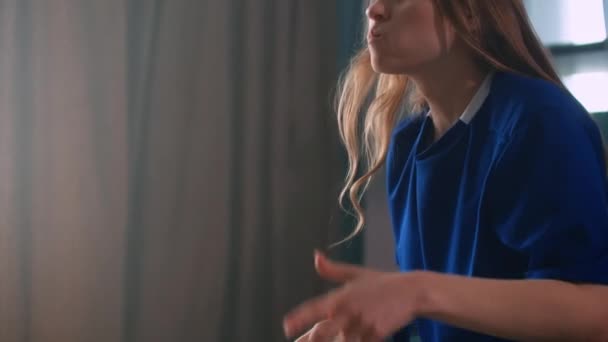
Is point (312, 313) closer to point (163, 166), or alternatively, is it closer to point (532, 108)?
point (532, 108)

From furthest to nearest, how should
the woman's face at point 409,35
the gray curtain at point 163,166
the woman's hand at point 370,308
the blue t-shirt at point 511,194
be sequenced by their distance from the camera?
the gray curtain at point 163,166 < the woman's face at point 409,35 < the blue t-shirt at point 511,194 < the woman's hand at point 370,308

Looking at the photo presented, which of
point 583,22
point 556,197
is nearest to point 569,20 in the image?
point 583,22

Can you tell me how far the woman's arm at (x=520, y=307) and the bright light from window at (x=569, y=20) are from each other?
3.54 ft

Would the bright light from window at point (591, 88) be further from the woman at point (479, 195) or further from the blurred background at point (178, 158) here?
the woman at point (479, 195)

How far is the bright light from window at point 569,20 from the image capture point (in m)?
1.56

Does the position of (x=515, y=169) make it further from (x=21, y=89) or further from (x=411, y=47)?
(x=21, y=89)

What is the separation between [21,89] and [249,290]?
72 centimetres

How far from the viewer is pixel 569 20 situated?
62.4 inches

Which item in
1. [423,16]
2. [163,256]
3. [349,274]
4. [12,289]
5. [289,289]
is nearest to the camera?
[349,274]

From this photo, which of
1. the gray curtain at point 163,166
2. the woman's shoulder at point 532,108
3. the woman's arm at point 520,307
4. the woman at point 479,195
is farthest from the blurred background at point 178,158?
the woman's arm at point 520,307

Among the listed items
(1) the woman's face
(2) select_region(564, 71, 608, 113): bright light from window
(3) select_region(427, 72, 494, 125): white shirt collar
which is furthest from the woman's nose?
(2) select_region(564, 71, 608, 113): bright light from window

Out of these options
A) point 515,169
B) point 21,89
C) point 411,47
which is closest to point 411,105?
point 411,47

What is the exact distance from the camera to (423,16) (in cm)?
85

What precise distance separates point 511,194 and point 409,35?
10.1 inches
